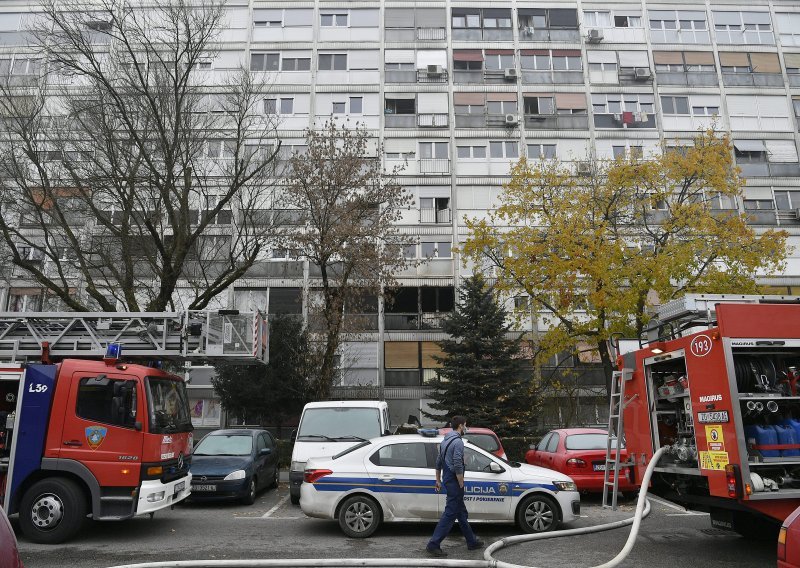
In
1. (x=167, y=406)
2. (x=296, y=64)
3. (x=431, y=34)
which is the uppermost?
(x=431, y=34)

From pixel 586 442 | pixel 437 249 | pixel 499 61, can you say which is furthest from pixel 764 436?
pixel 499 61

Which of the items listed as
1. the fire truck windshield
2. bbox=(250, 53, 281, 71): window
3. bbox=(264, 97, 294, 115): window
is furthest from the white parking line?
bbox=(250, 53, 281, 71): window

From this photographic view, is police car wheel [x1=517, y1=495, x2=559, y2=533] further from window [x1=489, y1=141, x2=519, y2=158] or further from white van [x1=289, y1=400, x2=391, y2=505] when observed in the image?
window [x1=489, y1=141, x2=519, y2=158]

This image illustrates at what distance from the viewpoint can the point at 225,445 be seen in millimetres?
13133

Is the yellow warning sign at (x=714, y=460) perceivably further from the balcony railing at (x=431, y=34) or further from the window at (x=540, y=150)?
the balcony railing at (x=431, y=34)

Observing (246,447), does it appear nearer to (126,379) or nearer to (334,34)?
(126,379)

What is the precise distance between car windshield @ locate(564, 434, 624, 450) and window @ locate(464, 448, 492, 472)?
4223 millimetres

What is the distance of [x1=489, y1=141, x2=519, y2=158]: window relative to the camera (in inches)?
1228

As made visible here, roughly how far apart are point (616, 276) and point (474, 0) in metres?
22.7

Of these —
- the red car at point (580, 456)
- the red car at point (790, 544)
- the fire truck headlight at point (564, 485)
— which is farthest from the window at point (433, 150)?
the red car at point (790, 544)

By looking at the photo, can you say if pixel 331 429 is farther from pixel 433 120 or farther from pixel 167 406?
pixel 433 120

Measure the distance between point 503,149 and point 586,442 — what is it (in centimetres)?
2148

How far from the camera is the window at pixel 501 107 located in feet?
105

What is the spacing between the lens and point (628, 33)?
109 ft
